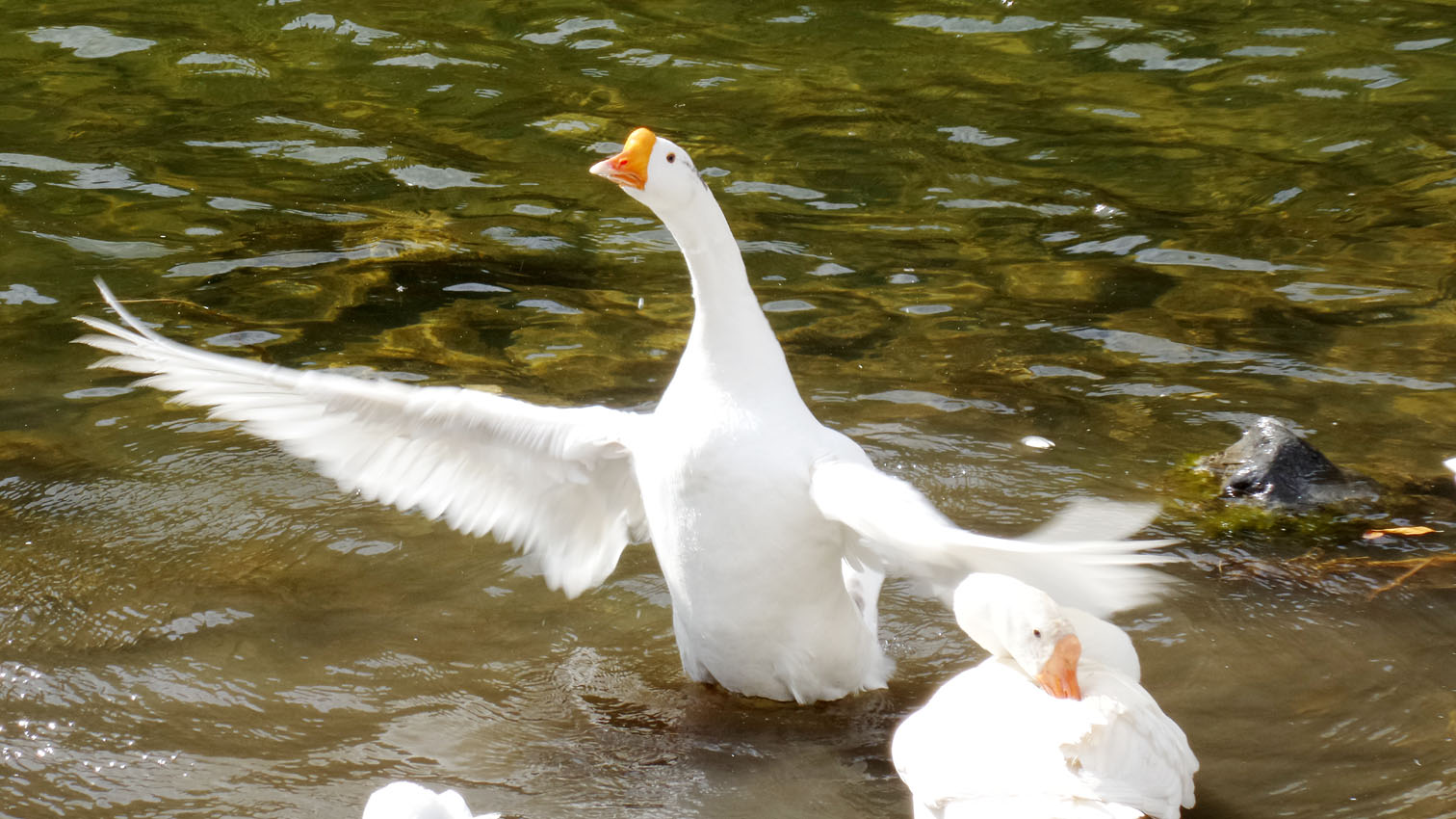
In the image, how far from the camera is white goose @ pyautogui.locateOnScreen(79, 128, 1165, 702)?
4355 mm

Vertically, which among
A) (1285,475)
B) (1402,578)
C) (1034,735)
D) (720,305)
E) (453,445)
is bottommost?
(1402,578)

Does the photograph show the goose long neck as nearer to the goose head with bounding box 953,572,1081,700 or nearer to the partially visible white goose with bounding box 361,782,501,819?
the goose head with bounding box 953,572,1081,700

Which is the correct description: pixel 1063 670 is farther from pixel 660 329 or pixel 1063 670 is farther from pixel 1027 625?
pixel 660 329

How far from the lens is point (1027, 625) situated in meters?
3.86

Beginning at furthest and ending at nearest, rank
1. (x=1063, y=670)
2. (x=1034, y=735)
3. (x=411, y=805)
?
(x=1063, y=670) → (x=1034, y=735) → (x=411, y=805)

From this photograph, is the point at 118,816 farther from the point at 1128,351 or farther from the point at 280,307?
the point at 1128,351

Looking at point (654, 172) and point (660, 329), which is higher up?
point (654, 172)

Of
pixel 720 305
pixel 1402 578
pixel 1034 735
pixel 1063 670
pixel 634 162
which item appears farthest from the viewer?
pixel 1402 578

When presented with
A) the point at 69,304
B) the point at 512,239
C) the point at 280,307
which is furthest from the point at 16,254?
the point at 512,239

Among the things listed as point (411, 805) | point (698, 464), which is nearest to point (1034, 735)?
point (698, 464)

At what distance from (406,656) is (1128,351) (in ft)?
12.7

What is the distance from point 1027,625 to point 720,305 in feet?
4.52

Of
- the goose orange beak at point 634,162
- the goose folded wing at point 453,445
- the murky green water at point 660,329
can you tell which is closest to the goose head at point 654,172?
the goose orange beak at point 634,162

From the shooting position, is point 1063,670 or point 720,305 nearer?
point 1063,670
